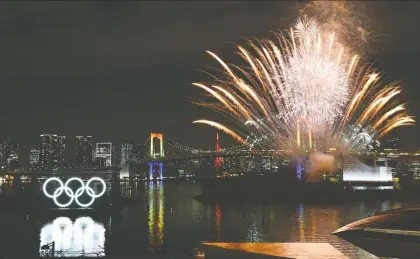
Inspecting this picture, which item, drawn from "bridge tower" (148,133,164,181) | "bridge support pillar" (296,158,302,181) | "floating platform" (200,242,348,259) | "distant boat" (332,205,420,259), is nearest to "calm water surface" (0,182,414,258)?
"distant boat" (332,205,420,259)

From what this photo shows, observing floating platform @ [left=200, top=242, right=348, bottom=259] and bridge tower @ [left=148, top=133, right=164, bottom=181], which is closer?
floating platform @ [left=200, top=242, right=348, bottom=259]

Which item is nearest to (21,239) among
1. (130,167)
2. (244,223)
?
(244,223)

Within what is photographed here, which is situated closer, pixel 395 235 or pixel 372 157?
pixel 395 235

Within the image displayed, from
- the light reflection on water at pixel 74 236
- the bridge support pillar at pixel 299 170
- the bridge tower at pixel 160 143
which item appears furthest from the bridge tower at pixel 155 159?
the light reflection on water at pixel 74 236

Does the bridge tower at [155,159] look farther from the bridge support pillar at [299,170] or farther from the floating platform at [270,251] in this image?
the floating platform at [270,251]

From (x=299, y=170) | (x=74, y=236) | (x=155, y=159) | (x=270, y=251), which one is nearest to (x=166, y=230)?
(x=74, y=236)

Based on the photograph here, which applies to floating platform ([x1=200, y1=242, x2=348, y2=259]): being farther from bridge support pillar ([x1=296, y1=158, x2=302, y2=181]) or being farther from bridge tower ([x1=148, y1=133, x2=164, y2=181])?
bridge tower ([x1=148, y1=133, x2=164, y2=181])

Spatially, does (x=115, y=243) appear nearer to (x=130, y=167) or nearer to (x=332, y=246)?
(x=332, y=246)
